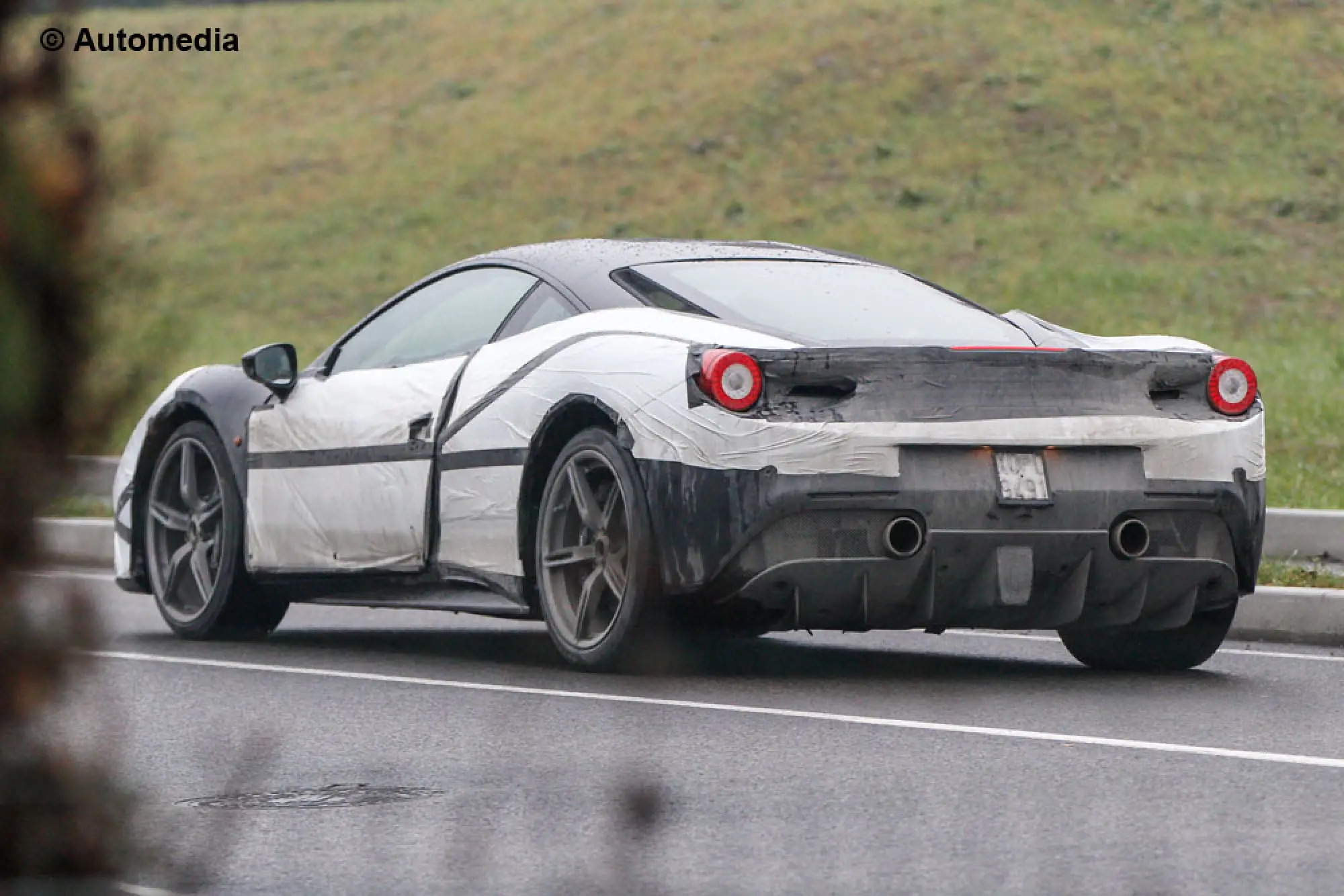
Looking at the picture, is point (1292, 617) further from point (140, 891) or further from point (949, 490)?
point (140, 891)

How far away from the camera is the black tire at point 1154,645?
7762 millimetres

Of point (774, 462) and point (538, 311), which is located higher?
point (538, 311)

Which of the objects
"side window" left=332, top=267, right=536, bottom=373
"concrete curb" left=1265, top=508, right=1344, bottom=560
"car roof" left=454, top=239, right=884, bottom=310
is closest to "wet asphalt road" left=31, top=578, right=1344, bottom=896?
"side window" left=332, top=267, right=536, bottom=373

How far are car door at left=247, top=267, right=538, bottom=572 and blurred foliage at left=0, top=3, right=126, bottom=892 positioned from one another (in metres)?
5.88

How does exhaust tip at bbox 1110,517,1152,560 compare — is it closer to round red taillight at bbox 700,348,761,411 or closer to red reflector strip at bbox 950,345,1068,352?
red reflector strip at bbox 950,345,1068,352

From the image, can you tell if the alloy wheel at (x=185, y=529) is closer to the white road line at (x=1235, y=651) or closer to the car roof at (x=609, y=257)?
the car roof at (x=609, y=257)

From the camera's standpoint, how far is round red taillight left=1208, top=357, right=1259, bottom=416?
7391mm

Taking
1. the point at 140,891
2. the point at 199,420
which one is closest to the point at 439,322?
the point at 199,420

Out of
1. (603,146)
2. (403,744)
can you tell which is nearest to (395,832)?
(403,744)

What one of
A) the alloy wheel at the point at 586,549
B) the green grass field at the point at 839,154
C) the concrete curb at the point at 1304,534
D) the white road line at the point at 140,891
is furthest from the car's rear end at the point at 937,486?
the green grass field at the point at 839,154

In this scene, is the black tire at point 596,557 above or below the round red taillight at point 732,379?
below

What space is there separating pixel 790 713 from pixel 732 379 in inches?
37.2

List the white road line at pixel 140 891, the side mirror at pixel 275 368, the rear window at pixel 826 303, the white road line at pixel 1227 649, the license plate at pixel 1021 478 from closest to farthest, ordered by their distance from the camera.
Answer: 1. the white road line at pixel 140 891
2. the license plate at pixel 1021 478
3. the rear window at pixel 826 303
4. the white road line at pixel 1227 649
5. the side mirror at pixel 275 368

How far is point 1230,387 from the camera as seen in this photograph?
741cm
